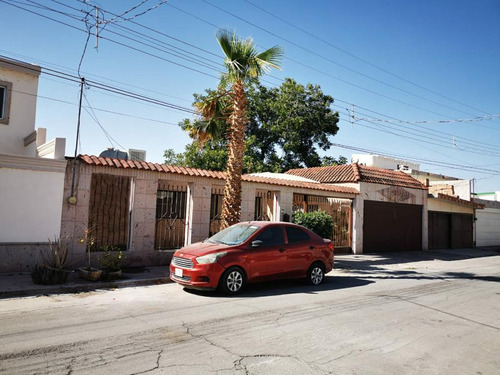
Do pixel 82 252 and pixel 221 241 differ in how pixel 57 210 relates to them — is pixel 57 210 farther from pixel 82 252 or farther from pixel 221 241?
pixel 221 241

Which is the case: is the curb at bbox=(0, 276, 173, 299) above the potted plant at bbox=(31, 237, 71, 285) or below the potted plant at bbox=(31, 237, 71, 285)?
below

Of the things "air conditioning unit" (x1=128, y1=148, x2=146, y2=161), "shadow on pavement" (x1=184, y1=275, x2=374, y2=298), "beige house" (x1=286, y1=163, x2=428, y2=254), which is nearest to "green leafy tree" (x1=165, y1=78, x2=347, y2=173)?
"beige house" (x1=286, y1=163, x2=428, y2=254)

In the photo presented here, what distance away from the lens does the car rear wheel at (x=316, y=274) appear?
10001 mm

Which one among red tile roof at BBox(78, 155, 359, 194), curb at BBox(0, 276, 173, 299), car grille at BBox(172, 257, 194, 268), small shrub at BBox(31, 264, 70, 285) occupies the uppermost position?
red tile roof at BBox(78, 155, 359, 194)

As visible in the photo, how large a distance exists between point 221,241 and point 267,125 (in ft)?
89.9

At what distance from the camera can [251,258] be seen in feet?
29.0

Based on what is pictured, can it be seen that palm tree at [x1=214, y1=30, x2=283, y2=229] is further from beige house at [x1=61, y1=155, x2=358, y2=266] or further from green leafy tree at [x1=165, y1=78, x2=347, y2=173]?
green leafy tree at [x1=165, y1=78, x2=347, y2=173]

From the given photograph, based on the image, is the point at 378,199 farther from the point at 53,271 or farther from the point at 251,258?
the point at 53,271

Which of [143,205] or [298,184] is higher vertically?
[298,184]

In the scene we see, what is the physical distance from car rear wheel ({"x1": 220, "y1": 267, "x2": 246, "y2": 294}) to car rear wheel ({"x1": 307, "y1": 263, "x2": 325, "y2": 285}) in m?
2.09

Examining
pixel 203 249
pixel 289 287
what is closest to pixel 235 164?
pixel 203 249

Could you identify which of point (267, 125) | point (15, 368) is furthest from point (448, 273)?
point (267, 125)

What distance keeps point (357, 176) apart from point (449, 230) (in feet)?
34.9

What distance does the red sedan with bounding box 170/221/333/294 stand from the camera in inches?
332
